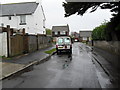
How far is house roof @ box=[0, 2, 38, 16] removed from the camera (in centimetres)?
3121

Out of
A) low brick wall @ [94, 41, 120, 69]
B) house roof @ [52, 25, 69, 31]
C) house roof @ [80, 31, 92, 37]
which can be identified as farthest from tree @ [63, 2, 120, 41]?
house roof @ [80, 31, 92, 37]

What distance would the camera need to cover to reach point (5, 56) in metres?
12.9

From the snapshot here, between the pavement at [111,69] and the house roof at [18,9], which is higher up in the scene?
the house roof at [18,9]

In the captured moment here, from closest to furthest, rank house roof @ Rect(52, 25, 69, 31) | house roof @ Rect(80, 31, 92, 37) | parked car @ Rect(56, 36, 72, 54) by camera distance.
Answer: parked car @ Rect(56, 36, 72, 54), house roof @ Rect(52, 25, 69, 31), house roof @ Rect(80, 31, 92, 37)

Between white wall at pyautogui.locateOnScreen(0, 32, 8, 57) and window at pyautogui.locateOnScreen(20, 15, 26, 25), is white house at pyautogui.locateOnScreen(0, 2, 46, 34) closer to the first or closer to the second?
window at pyautogui.locateOnScreen(20, 15, 26, 25)

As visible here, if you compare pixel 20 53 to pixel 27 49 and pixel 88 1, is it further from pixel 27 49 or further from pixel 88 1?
pixel 88 1

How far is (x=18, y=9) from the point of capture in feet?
107

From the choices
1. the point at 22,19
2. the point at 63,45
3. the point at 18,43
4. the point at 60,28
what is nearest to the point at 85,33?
the point at 60,28

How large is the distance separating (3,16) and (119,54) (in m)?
28.1

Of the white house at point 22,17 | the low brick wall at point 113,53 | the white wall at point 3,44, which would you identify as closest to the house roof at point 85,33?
the white house at point 22,17

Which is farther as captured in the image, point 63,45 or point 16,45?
point 63,45

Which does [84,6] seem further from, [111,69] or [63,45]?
[63,45]

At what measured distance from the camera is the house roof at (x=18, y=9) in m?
A: 31.2

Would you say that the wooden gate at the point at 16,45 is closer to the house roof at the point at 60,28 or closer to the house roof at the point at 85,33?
the house roof at the point at 60,28
